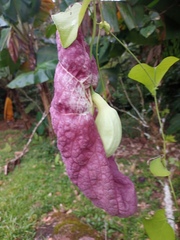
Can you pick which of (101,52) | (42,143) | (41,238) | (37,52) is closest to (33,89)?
(42,143)

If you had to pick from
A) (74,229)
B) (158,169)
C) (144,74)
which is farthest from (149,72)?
(74,229)

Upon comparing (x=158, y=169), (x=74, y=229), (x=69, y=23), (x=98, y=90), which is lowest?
(x=74, y=229)

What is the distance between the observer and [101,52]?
6.57 ft

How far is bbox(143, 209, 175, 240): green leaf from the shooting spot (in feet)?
2.18

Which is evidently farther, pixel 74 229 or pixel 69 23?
pixel 74 229

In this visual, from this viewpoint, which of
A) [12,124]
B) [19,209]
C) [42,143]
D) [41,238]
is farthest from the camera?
[12,124]

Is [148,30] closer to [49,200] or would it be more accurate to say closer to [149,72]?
[149,72]

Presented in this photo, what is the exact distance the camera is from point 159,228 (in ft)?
2.20

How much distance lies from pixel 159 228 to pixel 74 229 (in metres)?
0.90

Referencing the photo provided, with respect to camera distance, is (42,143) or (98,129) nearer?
(98,129)

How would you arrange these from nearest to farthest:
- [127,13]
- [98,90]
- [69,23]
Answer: [69,23]
[127,13]
[98,90]

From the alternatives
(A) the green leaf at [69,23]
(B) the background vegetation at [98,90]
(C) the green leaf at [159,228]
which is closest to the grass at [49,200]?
(B) the background vegetation at [98,90]

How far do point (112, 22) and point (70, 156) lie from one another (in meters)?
0.90

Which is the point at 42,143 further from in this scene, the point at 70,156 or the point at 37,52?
the point at 70,156
